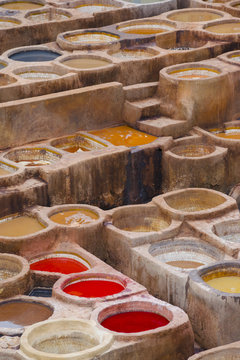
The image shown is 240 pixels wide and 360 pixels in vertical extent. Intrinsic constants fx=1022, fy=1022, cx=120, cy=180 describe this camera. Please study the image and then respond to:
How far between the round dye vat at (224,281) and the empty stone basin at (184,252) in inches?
51.0

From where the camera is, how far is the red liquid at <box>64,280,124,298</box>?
1942 centimetres

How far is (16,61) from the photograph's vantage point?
27.3 m

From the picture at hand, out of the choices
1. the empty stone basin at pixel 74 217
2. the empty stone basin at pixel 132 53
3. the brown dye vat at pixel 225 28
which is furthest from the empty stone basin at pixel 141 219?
the brown dye vat at pixel 225 28

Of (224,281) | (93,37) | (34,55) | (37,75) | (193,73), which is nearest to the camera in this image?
(224,281)

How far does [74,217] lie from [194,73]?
6.97 metres

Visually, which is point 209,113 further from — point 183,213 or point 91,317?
point 91,317

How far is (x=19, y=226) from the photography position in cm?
2203

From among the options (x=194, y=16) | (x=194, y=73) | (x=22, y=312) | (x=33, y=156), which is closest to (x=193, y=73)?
(x=194, y=73)

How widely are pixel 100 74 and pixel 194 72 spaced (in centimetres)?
268

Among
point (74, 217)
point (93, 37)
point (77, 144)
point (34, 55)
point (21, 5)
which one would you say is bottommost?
point (74, 217)

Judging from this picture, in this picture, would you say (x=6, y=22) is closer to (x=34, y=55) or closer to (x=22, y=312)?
(x=34, y=55)

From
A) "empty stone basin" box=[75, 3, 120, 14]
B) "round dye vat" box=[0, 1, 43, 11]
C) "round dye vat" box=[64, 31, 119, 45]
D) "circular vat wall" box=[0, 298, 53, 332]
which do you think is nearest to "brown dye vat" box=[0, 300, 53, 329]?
"circular vat wall" box=[0, 298, 53, 332]

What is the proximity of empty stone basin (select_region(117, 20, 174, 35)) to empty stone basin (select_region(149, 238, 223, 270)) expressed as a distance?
33.8 ft

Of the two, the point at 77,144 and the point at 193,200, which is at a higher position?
the point at 77,144
